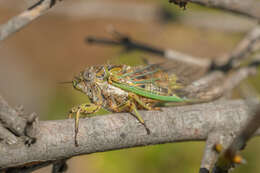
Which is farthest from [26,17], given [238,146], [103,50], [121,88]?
[103,50]

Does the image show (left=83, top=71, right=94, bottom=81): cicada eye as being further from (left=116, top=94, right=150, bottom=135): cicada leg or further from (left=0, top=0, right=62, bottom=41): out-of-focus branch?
(left=0, top=0, right=62, bottom=41): out-of-focus branch

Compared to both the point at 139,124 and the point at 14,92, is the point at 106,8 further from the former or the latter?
the point at 14,92

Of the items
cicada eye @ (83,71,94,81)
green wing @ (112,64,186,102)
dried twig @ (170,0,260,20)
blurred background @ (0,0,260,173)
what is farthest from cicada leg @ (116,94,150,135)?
blurred background @ (0,0,260,173)

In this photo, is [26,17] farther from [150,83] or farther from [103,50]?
[103,50]

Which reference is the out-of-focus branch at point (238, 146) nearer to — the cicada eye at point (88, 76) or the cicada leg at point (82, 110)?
the cicada leg at point (82, 110)

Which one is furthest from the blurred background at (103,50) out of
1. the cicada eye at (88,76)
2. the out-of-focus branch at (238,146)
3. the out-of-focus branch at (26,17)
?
the out-of-focus branch at (238,146)

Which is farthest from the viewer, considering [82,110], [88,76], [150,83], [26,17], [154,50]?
[154,50]

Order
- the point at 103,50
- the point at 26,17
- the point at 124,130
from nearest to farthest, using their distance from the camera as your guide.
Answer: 1. the point at 26,17
2. the point at 124,130
3. the point at 103,50
